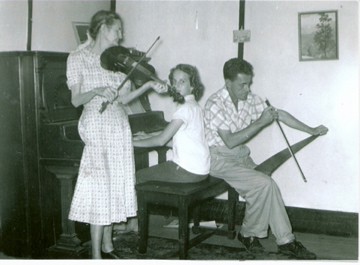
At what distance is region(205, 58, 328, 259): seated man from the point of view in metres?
3.20

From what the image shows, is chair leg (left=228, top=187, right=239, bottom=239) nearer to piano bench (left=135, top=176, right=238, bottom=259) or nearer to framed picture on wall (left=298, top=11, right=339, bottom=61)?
piano bench (left=135, top=176, right=238, bottom=259)

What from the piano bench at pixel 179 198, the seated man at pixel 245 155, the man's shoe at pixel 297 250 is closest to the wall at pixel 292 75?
the seated man at pixel 245 155

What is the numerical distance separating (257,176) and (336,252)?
2.58ft

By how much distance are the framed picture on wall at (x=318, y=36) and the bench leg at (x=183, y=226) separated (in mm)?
1594

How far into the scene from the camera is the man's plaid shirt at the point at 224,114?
3342mm

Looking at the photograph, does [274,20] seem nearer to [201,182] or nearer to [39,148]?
[201,182]

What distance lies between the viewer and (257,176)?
3250 millimetres

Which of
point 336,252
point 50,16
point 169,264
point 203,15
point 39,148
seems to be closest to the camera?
point 169,264

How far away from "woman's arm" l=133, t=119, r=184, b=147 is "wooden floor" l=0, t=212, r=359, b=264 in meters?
1.01

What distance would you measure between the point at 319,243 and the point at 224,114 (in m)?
1.21

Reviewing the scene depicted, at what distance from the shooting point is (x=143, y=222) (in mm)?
3188

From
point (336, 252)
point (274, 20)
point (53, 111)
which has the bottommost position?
point (336, 252)

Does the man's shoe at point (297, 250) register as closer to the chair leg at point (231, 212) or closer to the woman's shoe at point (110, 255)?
the chair leg at point (231, 212)

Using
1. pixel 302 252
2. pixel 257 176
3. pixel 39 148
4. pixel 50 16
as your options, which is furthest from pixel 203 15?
pixel 302 252
